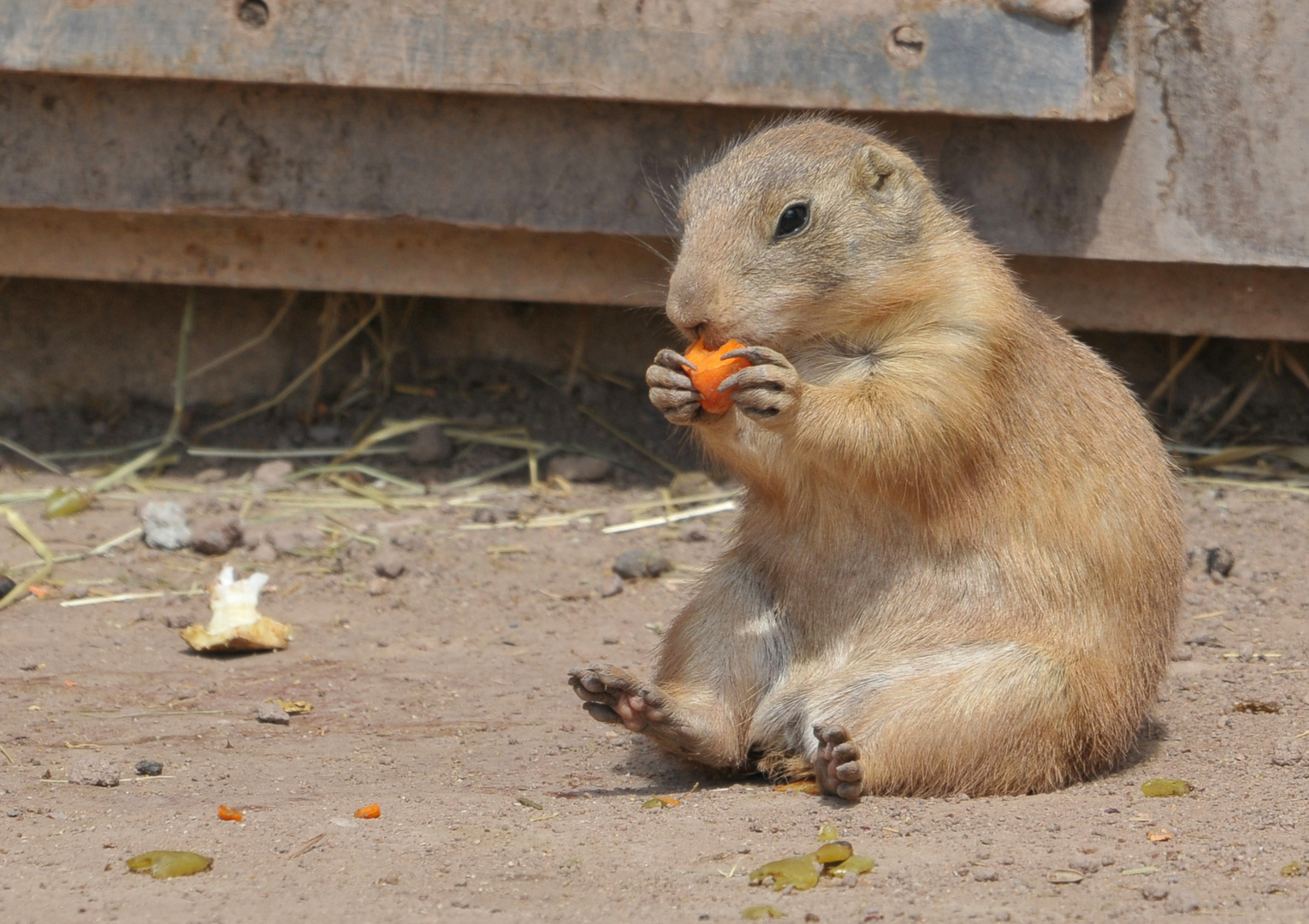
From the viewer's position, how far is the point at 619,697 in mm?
4281

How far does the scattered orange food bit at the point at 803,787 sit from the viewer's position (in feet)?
14.1

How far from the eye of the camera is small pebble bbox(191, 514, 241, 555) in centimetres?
681

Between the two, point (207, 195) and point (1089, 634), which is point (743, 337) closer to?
point (1089, 634)

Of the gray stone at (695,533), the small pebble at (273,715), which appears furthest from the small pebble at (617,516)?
the small pebble at (273,715)

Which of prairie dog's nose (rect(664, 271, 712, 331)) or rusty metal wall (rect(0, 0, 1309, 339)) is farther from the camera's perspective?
rusty metal wall (rect(0, 0, 1309, 339))

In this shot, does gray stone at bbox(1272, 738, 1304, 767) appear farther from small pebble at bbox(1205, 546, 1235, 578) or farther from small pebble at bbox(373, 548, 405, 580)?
small pebble at bbox(373, 548, 405, 580)

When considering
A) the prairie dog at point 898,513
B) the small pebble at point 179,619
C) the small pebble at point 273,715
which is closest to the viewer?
the prairie dog at point 898,513

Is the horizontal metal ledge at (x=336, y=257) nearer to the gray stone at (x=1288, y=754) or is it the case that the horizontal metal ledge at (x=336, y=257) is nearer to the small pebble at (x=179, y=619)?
the small pebble at (x=179, y=619)

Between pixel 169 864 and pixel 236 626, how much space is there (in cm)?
242

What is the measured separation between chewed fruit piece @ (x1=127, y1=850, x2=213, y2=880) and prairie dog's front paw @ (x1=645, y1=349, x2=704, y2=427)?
1.72 metres

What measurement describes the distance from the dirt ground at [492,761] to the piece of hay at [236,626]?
0.06 metres

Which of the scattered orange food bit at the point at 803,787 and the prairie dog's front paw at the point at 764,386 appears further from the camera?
the scattered orange food bit at the point at 803,787

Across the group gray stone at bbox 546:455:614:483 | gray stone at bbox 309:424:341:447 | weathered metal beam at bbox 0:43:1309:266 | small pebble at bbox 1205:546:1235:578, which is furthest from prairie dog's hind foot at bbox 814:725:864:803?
gray stone at bbox 309:424:341:447

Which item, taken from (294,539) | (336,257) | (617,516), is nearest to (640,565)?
(617,516)
